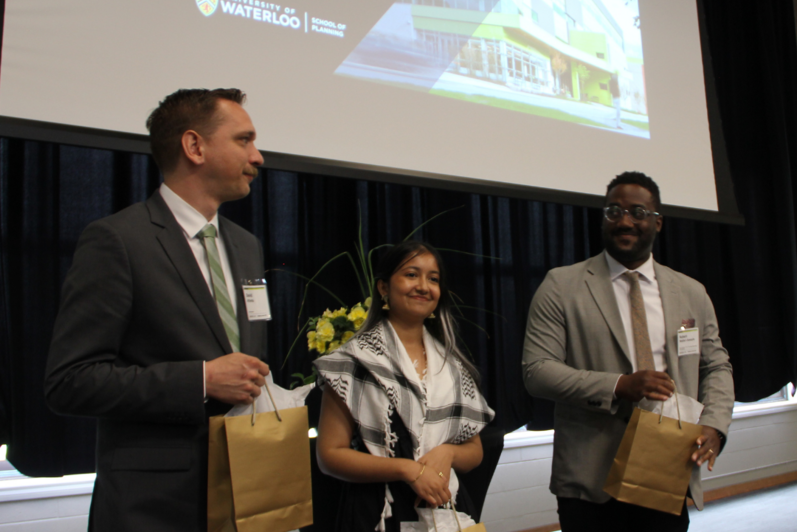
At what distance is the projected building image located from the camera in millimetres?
2578

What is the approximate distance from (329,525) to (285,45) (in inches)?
69.5

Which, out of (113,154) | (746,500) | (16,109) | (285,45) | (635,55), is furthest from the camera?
(746,500)

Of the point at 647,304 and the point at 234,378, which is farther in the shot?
the point at 647,304

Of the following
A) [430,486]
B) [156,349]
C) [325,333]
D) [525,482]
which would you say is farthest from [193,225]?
[525,482]

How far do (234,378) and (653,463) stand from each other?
108 cm

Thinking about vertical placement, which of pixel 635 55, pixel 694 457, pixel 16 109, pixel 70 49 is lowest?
pixel 694 457

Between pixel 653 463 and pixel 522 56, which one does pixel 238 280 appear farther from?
pixel 522 56

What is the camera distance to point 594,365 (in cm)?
169

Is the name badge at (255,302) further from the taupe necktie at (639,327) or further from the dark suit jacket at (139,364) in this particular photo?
the taupe necktie at (639,327)

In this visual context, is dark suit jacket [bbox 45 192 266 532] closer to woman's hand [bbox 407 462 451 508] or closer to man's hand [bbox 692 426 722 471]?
woman's hand [bbox 407 462 451 508]

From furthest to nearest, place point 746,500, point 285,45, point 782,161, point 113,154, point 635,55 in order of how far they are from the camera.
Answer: point 782,161 < point 746,500 < point 635,55 < point 113,154 < point 285,45

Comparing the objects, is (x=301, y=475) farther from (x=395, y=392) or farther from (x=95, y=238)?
(x=95, y=238)

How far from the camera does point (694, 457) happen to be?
153 centimetres

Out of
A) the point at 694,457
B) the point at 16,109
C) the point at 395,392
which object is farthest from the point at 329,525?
the point at 16,109
